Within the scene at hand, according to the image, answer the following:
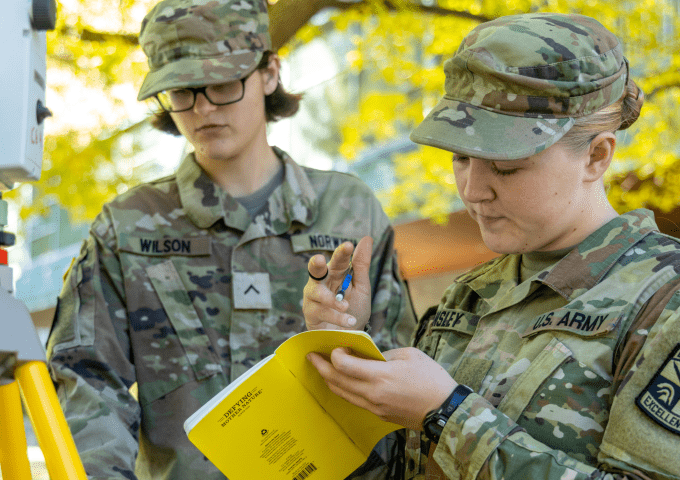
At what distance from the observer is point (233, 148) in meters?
2.24

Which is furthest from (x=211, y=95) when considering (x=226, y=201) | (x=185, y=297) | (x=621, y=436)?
(x=621, y=436)

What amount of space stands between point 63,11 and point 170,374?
3111 mm

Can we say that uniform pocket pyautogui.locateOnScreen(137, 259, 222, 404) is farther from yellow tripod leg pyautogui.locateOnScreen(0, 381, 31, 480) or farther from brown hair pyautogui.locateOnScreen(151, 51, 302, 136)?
yellow tripod leg pyautogui.locateOnScreen(0, 381, 31, 480)

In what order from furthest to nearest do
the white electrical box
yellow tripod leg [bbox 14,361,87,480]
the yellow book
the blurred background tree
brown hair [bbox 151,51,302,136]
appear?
the blurred background tree → brown hair [bbox 151,51,302,136] → the yellow book → the white electrical box → yellow tripod leg [bbox 14,361,87,480]

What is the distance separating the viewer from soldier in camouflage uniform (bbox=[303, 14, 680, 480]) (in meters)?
1.16

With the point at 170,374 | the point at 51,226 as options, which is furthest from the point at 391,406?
the point at 51,226

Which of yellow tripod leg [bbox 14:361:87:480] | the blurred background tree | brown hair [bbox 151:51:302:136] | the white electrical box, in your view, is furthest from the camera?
the blurred background tree

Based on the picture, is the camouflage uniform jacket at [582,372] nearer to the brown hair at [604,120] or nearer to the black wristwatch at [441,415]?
the black wristwatch at [441,415]

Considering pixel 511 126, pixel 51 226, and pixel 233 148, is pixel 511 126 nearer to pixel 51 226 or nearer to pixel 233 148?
pixel 233 148

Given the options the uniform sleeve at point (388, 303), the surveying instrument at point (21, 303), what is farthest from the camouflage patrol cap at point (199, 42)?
the surveying instrument at point (21, 303)

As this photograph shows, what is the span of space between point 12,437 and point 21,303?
229 millimetres

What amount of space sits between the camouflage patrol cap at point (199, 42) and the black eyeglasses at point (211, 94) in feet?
0.20

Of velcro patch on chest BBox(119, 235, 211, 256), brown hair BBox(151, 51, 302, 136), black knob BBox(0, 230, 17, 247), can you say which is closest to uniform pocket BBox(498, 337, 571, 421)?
black knob BBox(0, 230, 17, 247)

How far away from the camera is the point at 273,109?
108 inches
